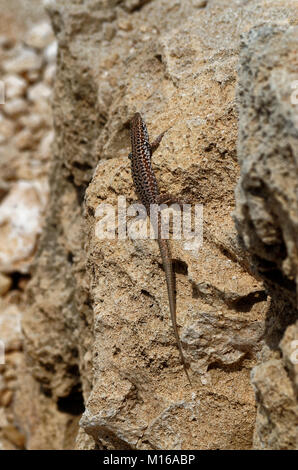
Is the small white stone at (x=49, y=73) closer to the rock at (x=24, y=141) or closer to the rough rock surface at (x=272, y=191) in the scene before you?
the rock at (x=24, y=141)

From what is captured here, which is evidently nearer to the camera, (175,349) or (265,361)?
(265,361)

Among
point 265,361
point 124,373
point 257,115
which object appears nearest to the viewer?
point 257,115

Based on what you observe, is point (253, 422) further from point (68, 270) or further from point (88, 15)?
point (88, 15)

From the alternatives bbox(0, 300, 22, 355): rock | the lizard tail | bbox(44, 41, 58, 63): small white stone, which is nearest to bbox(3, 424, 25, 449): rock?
bbox(0, 300, 22, 355): rock

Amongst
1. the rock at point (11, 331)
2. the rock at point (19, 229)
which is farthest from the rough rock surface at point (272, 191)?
the rock at point (19, 229)
